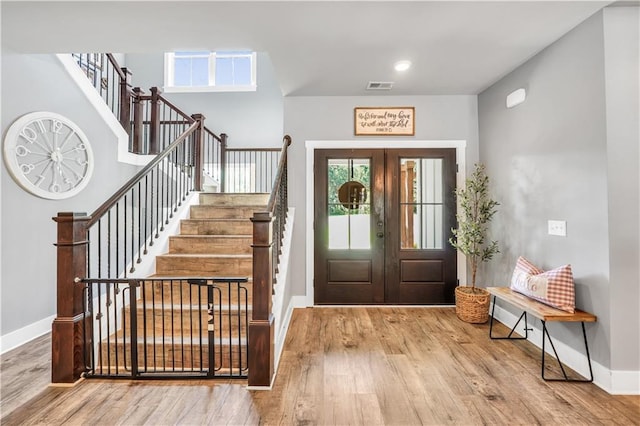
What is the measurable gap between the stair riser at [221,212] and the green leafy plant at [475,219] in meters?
2.42

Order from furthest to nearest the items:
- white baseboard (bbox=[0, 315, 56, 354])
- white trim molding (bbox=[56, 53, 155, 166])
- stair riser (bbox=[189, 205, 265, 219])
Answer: stair riser (bbox=[189, 205, 265, 219]) < white trim molding (bbox=[56, 53, 155, 166]) < white baseboard (bbox=[0, 315, 56, 354])

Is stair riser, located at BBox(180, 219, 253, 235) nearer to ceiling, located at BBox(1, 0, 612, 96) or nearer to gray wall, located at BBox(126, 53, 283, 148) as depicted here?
ceiling, located at BBox(1, 0, 612, 96)

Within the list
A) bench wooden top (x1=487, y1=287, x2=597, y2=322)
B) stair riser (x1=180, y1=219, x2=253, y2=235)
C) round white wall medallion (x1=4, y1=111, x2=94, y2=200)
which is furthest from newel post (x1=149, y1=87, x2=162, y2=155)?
bench wooden top (x1=487, y1=287, x2=597, y2=322)

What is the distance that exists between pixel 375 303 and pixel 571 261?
2.14m

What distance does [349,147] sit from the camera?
410cm

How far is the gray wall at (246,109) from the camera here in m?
6.72

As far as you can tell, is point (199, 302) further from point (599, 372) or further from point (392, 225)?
point (599, 372)

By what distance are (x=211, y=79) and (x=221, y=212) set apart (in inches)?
153

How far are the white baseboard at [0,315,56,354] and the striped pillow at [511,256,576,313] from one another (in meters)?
4.44

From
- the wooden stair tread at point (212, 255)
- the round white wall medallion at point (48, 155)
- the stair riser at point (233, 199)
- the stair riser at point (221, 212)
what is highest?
the round white wall medallion at point (48, 155)

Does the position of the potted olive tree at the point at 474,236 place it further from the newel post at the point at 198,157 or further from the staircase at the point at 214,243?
the newel post at the point at 198,157

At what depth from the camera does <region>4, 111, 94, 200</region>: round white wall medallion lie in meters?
2.96

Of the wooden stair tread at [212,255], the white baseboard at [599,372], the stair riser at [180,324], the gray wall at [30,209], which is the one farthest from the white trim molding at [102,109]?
the white baseboard at [599,372]

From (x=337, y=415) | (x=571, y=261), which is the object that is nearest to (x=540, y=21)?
(x=571, y=261)
